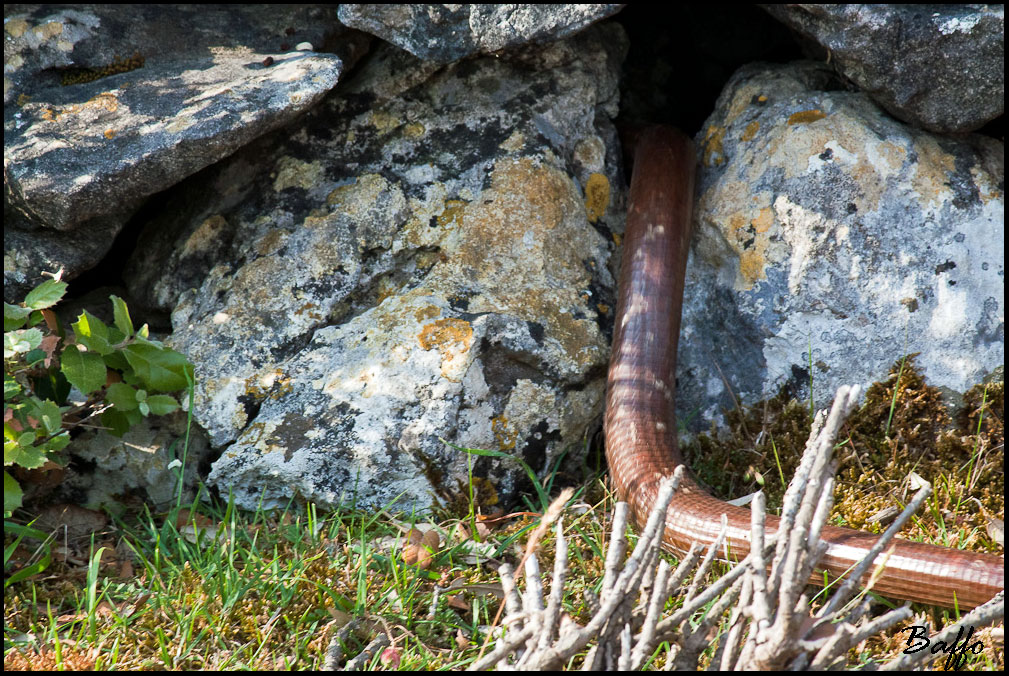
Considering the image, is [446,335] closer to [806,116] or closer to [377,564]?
[377,564]

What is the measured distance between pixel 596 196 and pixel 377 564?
1687 mm

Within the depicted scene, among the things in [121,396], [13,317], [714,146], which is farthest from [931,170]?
[13,317]

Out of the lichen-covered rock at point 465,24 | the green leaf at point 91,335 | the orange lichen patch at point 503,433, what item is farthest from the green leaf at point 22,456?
the lichen-covered rock at point 465,24

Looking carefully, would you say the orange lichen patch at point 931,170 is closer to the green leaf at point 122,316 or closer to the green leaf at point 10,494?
the green leaf at point 122,316

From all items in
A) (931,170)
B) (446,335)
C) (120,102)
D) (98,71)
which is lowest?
(446,335)

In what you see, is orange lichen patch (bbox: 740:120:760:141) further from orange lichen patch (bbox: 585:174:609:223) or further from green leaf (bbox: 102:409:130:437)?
green leaf (bbox: 102:409:130:437)

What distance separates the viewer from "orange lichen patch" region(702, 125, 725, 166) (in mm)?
3252

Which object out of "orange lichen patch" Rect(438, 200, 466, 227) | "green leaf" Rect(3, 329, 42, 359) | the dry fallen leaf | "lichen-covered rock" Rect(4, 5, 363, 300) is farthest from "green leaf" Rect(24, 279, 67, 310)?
"orange lichen patch" Rect(438, 200, 466, 227)

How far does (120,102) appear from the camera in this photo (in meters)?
2.88

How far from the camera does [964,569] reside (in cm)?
213

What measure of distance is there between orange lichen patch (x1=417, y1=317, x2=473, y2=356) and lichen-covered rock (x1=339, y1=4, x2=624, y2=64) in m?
1.00

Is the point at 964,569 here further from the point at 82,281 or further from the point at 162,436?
the point at 82,281

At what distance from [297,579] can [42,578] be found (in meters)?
0.82

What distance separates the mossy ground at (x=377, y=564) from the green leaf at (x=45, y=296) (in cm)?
77
